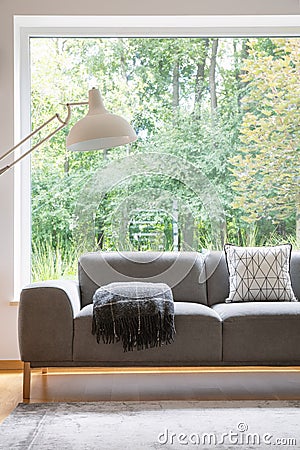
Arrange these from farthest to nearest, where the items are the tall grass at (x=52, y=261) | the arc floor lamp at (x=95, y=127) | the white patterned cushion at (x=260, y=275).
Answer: the tall grass at (x=52, y=261), the white patterned cushion at (x=260, y=275), the arc floor lamp at (x=95, y=127)

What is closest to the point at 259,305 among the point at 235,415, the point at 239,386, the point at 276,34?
the point at 239,386

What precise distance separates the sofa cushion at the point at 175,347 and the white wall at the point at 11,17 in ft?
3.58

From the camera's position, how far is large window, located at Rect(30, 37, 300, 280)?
208 inches

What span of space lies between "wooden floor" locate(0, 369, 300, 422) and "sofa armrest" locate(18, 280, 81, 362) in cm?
26

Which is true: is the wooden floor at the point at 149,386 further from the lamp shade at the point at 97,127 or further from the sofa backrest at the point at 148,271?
the lamp shade at the point at 97,127

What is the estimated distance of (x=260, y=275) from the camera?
15.1 ft

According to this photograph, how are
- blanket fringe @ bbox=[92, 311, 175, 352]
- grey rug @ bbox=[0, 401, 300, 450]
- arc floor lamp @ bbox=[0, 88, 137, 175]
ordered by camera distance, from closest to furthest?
grey rug @ bbox=[0, 401, 300, 450] < arc floor lamp @ bbox=[0, 88, 137, 175] < blanket fringe @ bbox=[92, 311, 175, 352]

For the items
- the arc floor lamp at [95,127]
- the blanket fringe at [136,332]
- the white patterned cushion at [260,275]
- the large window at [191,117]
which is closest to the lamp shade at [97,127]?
the arc floor lamp at [95,127]

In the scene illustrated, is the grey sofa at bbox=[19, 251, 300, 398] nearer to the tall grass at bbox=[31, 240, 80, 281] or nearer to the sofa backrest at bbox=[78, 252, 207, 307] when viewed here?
the sofa backrest at bbox=[78, 252, 207, 307]

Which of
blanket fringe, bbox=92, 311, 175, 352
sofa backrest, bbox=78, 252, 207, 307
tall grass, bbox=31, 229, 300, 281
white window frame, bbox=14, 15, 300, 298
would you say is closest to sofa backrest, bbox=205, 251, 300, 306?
sofa backrest, bbox=78, 252, 207, 307

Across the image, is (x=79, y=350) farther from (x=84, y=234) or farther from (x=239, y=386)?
(x=239, y=386)

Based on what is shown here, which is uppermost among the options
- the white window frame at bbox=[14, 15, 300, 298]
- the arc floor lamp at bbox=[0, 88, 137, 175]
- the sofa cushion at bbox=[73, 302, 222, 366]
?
the white window frame at bbox=[14, 15, 300, 298]

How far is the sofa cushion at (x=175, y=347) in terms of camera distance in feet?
13.1

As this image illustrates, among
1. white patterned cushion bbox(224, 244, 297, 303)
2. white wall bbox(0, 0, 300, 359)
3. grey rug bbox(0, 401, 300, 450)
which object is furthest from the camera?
white wall bbox(0, 0, 300, 359)
